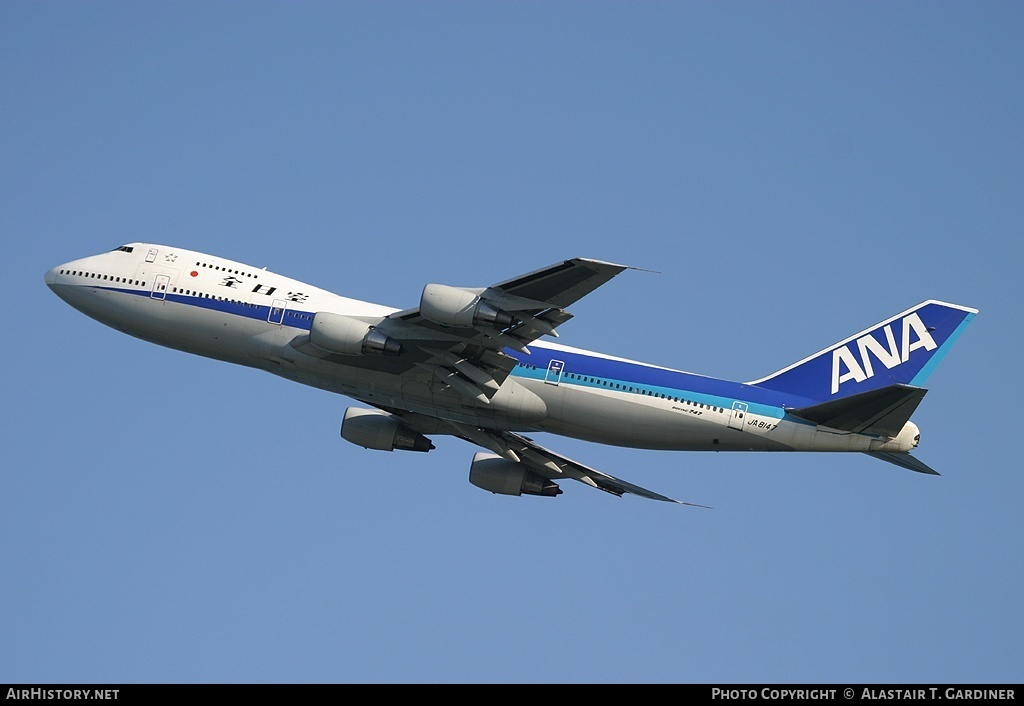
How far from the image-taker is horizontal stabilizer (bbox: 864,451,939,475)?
41.3 meters

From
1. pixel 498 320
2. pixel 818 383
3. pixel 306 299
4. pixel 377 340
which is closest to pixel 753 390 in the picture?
pixel 818 383

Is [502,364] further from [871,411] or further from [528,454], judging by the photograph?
[871,411]

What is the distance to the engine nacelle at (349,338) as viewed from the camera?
133 feet

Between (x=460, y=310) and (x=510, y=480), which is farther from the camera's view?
(x=510, y=480)

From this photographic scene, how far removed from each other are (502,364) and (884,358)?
13574 millimetres

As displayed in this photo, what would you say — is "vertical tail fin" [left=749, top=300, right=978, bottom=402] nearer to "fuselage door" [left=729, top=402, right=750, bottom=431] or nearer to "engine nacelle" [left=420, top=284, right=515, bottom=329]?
"fuselage door" [left=729, top=402, right=750, bottom=431]

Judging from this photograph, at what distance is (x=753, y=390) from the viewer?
141 feet

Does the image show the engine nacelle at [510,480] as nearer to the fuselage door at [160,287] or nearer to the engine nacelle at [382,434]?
the engine nacelle at [382,434]

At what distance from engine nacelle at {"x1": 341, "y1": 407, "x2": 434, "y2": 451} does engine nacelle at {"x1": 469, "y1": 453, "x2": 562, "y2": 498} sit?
2.66 metres

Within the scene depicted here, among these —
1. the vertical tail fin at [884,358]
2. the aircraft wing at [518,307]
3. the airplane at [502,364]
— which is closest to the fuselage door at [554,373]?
the airplane at [502,364]

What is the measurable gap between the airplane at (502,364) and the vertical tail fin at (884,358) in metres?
0.05

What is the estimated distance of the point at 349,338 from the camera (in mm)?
40531

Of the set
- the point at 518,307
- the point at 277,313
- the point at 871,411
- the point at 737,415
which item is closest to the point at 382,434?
the point at 277,313
